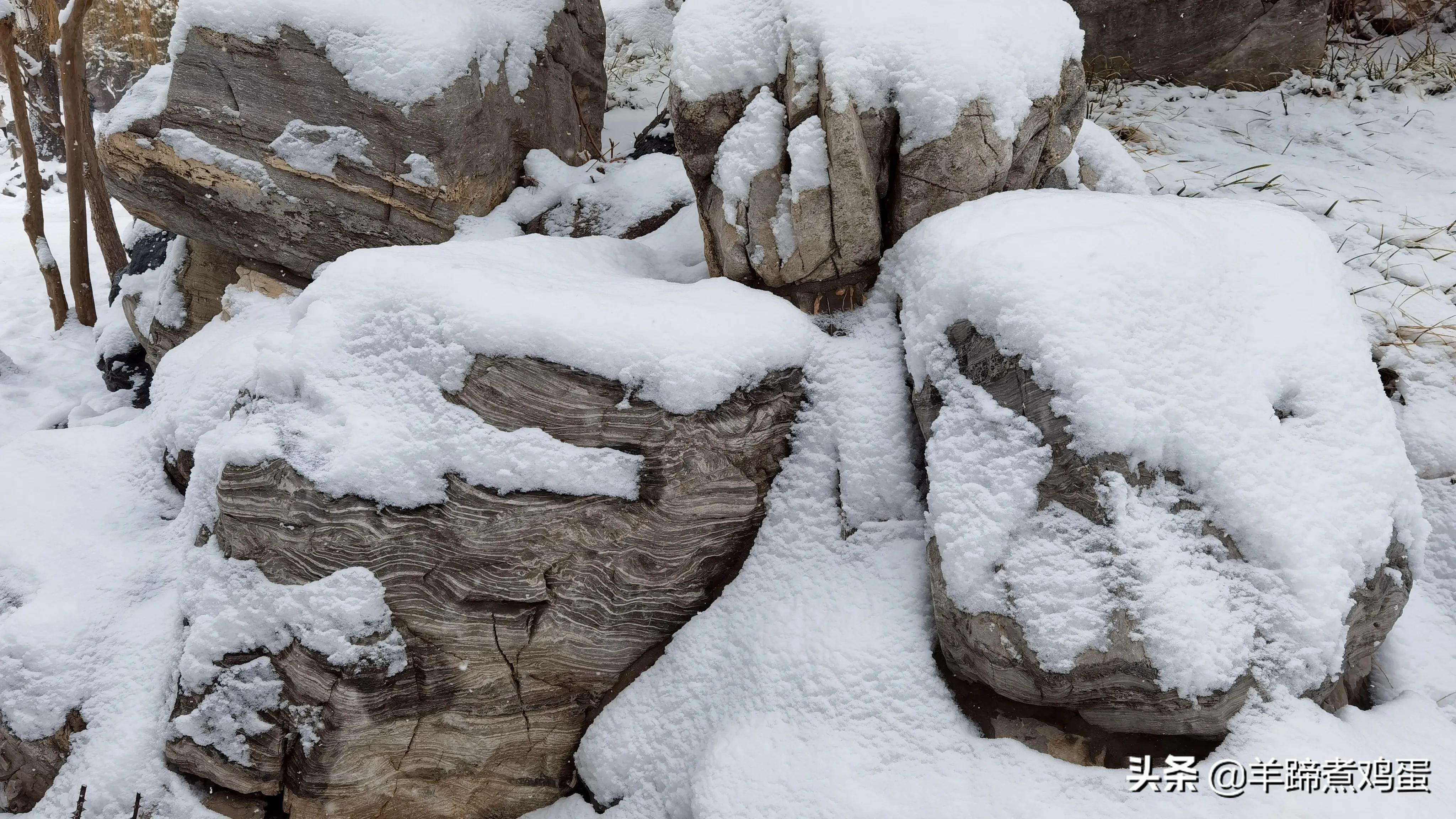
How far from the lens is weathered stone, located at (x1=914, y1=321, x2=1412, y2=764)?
7.84 ft

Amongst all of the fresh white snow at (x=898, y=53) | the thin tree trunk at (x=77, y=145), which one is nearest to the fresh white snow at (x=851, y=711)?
the fresh white snow at (x=898, y=53)

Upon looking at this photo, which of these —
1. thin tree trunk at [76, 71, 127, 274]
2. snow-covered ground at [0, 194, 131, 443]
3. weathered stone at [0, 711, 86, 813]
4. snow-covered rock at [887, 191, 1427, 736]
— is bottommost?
snow-covered ground at [0, 194, 131, 443]

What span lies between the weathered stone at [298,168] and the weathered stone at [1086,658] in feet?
8.53

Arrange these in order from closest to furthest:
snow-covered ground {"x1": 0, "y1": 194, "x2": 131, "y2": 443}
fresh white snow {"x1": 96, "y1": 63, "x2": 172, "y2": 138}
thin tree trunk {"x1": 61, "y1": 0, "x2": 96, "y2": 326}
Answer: fresh white snow {"x1": 96, "y1": 63, "x2": 172, "y2": 138} → snow-covered ground {"x1": 0, "y1": 194, "x2": 131, "y2": 443} → thin tree trunk {"x1": 61, "y1": 0, "x2": 96, "y2": 326}

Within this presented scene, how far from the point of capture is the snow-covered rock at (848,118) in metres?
3.08

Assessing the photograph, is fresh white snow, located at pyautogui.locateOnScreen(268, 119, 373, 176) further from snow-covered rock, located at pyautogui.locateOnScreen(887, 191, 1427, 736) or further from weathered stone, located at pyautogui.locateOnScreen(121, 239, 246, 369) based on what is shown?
snow-covered rock, located at pyautogui.locateOnScreen(887, 191, 1427, 736)

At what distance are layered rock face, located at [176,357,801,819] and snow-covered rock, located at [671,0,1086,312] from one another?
611mm

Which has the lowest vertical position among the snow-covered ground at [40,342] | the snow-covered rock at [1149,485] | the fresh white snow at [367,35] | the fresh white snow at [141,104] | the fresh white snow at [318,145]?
the snow-covered ground at [40,342]

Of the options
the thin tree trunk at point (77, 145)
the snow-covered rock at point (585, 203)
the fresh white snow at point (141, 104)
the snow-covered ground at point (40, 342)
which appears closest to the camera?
the fresh white snow at point (141, 104)

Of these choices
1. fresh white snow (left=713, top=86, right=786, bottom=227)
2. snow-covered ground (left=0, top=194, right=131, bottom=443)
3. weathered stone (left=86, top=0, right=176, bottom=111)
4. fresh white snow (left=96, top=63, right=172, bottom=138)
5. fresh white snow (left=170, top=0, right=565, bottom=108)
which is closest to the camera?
fresh white snow (left=713, top=86, right=786, bottom=227)

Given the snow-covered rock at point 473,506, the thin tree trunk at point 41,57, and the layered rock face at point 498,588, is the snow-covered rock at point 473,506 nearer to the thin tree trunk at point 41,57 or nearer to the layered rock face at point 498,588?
the layered rock face at point 498,588

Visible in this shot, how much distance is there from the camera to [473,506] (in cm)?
279

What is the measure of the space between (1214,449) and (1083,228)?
77 centimetres

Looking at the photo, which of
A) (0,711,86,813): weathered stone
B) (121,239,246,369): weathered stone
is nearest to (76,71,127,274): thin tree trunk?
(121,239,246,369): weathered stone
